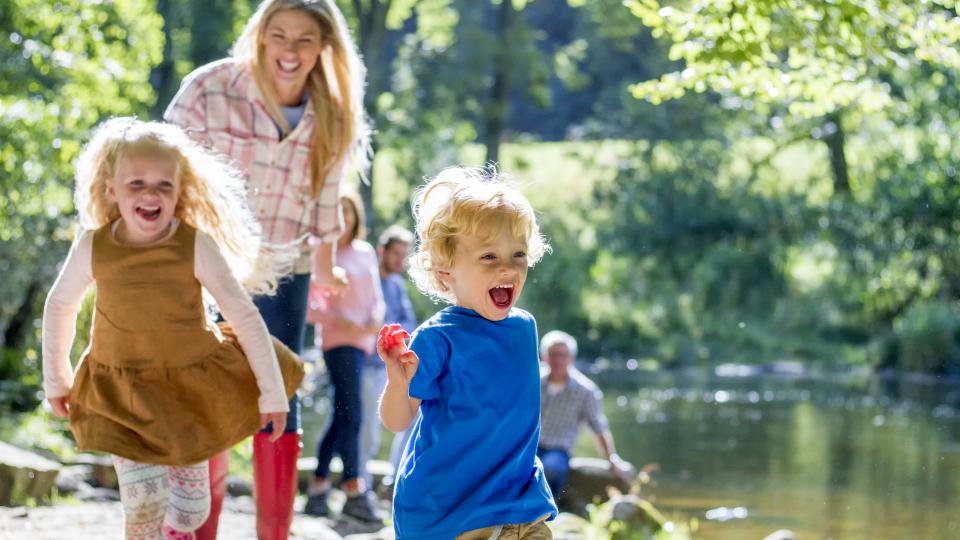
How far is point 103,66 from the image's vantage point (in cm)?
1541

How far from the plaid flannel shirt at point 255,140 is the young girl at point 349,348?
247 cm

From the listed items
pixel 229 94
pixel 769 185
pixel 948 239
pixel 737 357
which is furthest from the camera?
pixel 769 185

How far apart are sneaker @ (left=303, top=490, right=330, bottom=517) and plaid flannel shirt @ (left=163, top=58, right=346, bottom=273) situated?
3.03 meters

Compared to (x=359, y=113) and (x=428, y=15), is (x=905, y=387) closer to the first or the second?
(x=428, y=15)

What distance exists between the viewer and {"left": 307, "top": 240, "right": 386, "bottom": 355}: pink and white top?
7906 millimetres

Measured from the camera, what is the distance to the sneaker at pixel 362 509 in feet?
25.4

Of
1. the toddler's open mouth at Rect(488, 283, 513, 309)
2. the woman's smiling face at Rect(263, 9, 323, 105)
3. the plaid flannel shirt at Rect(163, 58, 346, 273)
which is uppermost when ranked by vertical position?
the woman's smiling face at Rect(263, 9, 323, 105)

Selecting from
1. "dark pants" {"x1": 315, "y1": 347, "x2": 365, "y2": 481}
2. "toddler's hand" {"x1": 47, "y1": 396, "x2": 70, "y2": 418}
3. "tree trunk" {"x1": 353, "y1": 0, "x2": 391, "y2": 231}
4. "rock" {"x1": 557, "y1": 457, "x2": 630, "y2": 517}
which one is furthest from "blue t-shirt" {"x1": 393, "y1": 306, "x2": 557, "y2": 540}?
"tree trunk" {"x1": 353, "y1": 0, "x2": 391, "y2": 231}

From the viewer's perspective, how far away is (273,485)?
203 inches

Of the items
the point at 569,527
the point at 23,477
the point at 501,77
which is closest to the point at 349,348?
the point at 23,477

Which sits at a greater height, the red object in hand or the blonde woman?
the blonde woman

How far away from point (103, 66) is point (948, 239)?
→ 15.9m

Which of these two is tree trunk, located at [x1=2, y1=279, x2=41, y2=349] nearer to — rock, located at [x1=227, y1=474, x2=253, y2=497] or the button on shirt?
rock, located at [x1=227, y1=474, x2=253, y2=497]

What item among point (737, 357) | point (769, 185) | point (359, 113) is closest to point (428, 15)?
point (769, 185)
